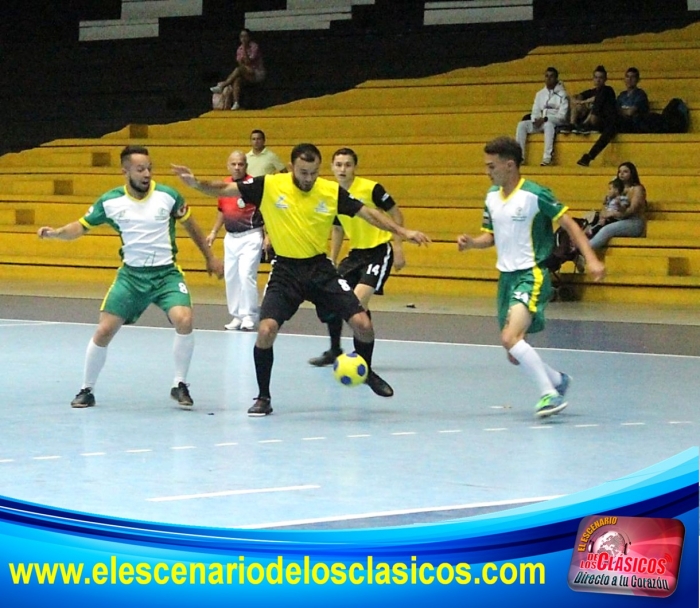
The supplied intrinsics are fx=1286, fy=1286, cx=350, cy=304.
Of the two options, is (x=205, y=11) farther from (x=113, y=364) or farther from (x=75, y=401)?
(x=75, y=401)

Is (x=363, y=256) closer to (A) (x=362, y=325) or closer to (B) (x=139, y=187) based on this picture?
(A) (x=362, y=325)

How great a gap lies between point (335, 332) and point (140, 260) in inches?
93.3

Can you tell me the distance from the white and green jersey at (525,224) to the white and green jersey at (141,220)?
216 centimetres

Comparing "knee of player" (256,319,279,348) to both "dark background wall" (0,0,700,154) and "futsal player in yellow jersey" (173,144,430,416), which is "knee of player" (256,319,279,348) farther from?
"dark background wall" (0,0,700,154)

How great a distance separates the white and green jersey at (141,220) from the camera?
8.67m

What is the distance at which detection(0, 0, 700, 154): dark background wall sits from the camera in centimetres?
2245

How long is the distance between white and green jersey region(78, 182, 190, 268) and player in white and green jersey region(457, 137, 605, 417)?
6.61ft

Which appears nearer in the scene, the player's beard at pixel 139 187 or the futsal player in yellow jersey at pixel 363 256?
the player's beard at pixel 139 187

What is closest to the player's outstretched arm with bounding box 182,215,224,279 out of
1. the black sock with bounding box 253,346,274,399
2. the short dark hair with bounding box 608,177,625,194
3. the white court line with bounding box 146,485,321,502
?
the black sock with bounding box 253,346,274,399

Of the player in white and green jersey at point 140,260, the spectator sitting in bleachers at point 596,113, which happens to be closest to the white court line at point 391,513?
the player in white and green jersey at point 140,260

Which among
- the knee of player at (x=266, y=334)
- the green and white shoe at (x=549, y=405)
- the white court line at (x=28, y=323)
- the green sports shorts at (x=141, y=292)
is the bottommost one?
the white court line at (x=28, y=323)

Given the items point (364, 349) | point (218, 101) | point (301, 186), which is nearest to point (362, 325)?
point (364, 349)

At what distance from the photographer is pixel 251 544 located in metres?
3.56

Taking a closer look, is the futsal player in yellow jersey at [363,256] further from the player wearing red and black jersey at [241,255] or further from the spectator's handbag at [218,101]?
the spectator's handbag at [218,101]
